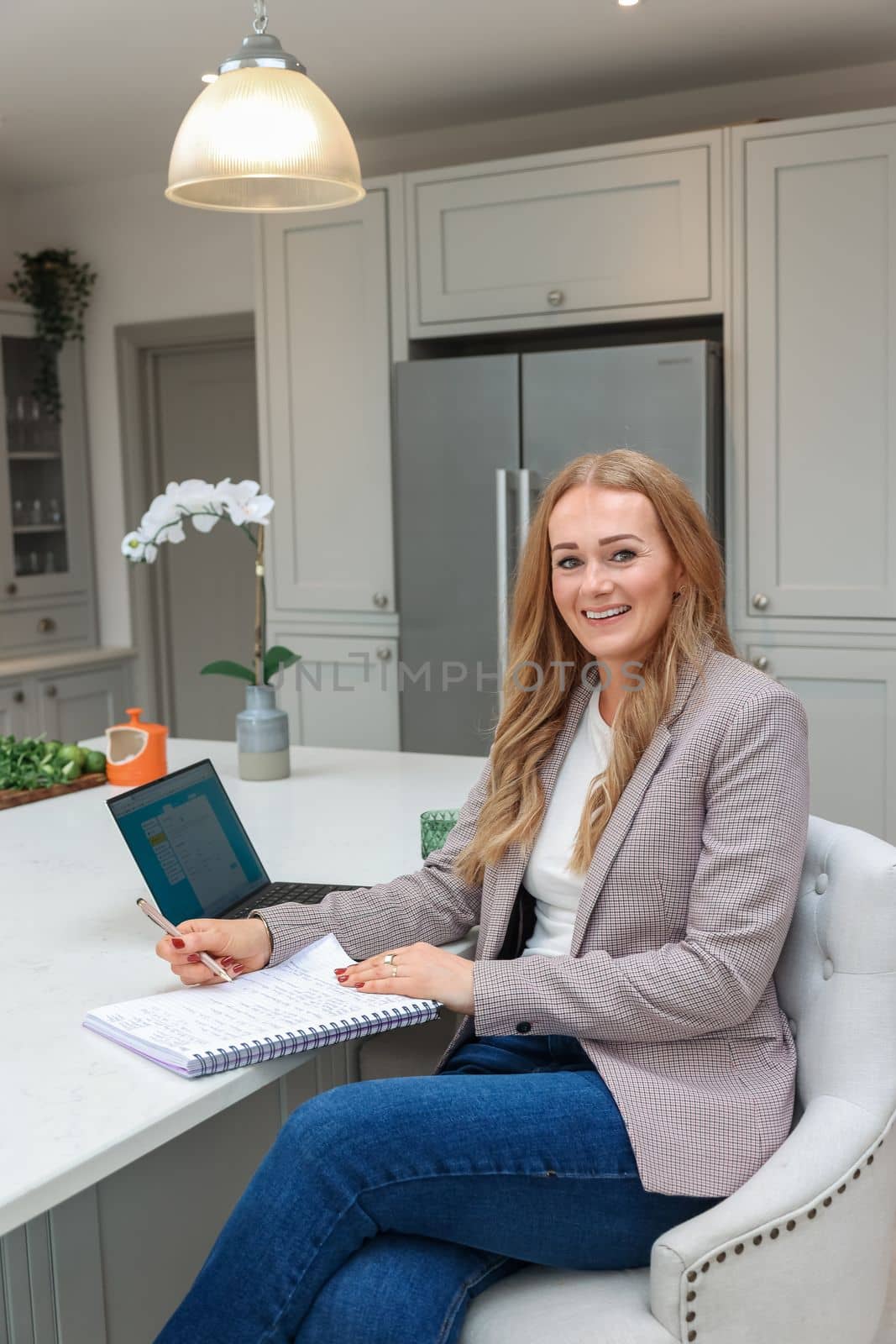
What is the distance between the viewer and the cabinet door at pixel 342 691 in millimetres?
3979

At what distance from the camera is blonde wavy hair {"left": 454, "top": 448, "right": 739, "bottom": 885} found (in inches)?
57.9

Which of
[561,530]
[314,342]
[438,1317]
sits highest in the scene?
[314,342]

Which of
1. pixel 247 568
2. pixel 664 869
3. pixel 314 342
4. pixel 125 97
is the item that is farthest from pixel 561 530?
pixel 247 568

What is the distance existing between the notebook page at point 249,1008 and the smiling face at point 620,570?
0.47 meters

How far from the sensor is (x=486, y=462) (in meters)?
3.65

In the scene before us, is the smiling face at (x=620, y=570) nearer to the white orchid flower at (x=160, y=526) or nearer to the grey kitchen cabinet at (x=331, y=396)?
the white orchid flower at (x=160, y=526)

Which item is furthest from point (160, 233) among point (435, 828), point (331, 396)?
point (435, 828)

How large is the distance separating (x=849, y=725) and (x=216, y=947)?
2380mm

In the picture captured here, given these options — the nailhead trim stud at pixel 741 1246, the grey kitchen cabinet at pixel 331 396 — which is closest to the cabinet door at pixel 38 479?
the grey kitchen cabinet at pixel 331 396

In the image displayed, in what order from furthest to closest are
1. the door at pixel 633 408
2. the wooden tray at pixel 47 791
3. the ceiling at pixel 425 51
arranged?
the door at pixel 633 408 → the ceiling at pixel 425 51 → the wooden tray at pixel 47 791

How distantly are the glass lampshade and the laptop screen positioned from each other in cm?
89

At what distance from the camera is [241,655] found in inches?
204

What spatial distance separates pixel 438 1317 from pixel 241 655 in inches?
164

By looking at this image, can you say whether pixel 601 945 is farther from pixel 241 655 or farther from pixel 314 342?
pixel 241 655
